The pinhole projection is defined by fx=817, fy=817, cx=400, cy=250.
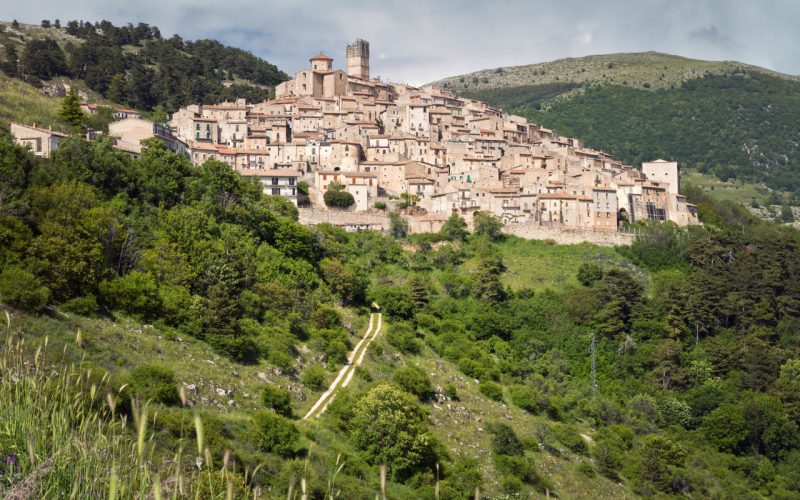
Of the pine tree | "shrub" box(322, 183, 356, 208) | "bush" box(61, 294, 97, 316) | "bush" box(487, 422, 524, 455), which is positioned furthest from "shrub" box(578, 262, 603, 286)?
"bush" box(61, 294, 97, 316)

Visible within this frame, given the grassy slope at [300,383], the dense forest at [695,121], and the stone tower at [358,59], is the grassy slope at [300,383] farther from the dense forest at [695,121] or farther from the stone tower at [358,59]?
the dense forest at [695,121]

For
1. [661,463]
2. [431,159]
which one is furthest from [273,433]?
[431,159]

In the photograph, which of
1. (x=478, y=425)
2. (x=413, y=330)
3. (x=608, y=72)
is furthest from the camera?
(x=608, y=72)

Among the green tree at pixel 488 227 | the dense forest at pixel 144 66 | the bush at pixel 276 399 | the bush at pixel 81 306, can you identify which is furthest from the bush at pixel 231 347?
the dense forest at pixel 144 66

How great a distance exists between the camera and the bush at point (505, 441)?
2928 centimetres

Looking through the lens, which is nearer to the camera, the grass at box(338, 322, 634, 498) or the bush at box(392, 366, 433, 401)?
the grass at box(338, 322, 634, 498)

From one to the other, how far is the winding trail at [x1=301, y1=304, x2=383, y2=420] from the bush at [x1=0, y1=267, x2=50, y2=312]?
337 inches

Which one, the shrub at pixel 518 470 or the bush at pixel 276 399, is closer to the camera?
the bush at pixel 276 399

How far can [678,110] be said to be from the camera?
143250 mm

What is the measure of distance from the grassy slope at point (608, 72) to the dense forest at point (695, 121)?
477cm

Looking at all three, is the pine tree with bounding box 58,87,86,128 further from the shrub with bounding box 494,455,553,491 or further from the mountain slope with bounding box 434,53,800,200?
the mountain slope with bounding box 434,53,800,200

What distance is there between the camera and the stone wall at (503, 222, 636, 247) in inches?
2127

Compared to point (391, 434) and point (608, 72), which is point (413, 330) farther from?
point (608, 72)

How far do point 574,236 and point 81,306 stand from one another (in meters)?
36.6
